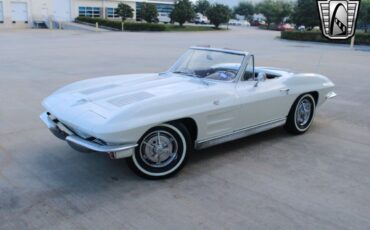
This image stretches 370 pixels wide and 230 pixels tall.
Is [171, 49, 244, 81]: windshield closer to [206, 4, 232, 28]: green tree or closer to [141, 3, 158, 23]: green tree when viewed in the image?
[141, 3, 158, 23]: green tree

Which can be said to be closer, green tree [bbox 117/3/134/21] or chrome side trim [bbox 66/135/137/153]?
chrome side trim [bbox 66/135/137/153]

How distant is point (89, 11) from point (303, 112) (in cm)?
5387

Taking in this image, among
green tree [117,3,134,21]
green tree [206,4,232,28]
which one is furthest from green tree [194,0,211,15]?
green tree [117,3,134,21]

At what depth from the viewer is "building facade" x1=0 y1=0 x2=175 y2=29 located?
47.3 metres

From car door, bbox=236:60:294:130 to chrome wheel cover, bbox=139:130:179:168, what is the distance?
992 mm

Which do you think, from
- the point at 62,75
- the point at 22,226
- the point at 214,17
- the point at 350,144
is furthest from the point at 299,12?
the point at 22,226

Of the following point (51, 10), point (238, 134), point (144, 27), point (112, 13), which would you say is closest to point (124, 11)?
point (112, 13)

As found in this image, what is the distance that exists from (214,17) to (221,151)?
48.8 metres

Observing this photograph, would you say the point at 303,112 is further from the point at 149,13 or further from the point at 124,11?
the point at 124,11

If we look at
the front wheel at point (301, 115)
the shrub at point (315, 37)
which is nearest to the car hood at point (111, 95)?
the front wheel at point (301, 115)

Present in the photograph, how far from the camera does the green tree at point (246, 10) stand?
3388 inches

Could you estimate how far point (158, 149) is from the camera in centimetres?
405

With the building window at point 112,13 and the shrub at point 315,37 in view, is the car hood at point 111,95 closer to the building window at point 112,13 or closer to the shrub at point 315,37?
the shrub at point 315,37

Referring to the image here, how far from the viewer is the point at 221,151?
498cm
